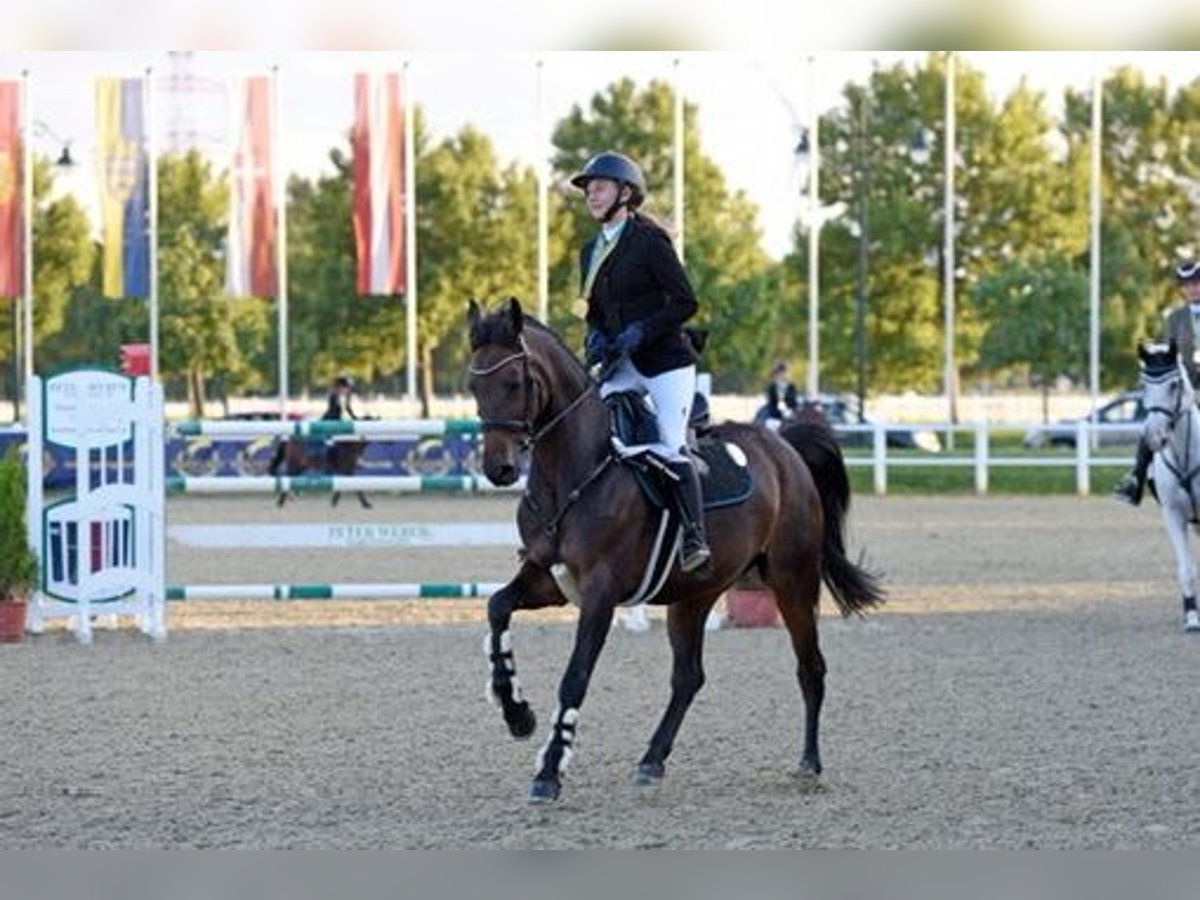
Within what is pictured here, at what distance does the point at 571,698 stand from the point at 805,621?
5.12 ft

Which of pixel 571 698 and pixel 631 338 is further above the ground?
pixel 631 338

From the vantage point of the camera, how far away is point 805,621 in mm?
10234

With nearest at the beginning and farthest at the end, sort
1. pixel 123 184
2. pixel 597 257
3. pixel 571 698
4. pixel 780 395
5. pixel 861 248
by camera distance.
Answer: pixel 571 698 → pixel 597 257 → pixel 780 395 → pixel 123 184 → pixel 861 248

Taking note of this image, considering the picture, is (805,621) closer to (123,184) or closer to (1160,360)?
(1160,360)

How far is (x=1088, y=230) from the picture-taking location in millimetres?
57219

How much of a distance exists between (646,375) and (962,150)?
4727cm

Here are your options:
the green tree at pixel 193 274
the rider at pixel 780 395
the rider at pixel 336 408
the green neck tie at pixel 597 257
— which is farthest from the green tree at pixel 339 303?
the green neck tie at pixel 597 257

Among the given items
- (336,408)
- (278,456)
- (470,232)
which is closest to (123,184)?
(336,408)

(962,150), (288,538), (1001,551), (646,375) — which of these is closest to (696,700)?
(646,375)

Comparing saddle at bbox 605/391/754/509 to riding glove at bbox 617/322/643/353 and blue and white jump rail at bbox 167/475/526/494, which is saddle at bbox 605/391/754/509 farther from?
blue and white jump rail at bbox 167/475/526/494

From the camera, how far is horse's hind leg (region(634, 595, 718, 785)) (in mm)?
9633

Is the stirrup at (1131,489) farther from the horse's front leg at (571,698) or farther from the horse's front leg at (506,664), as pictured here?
the horse's front leg at (506,664)

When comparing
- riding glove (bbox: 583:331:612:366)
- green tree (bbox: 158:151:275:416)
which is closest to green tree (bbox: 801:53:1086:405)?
green tree (bbox: 158:151:275:416)

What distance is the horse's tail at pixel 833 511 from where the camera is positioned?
10.8 meters
